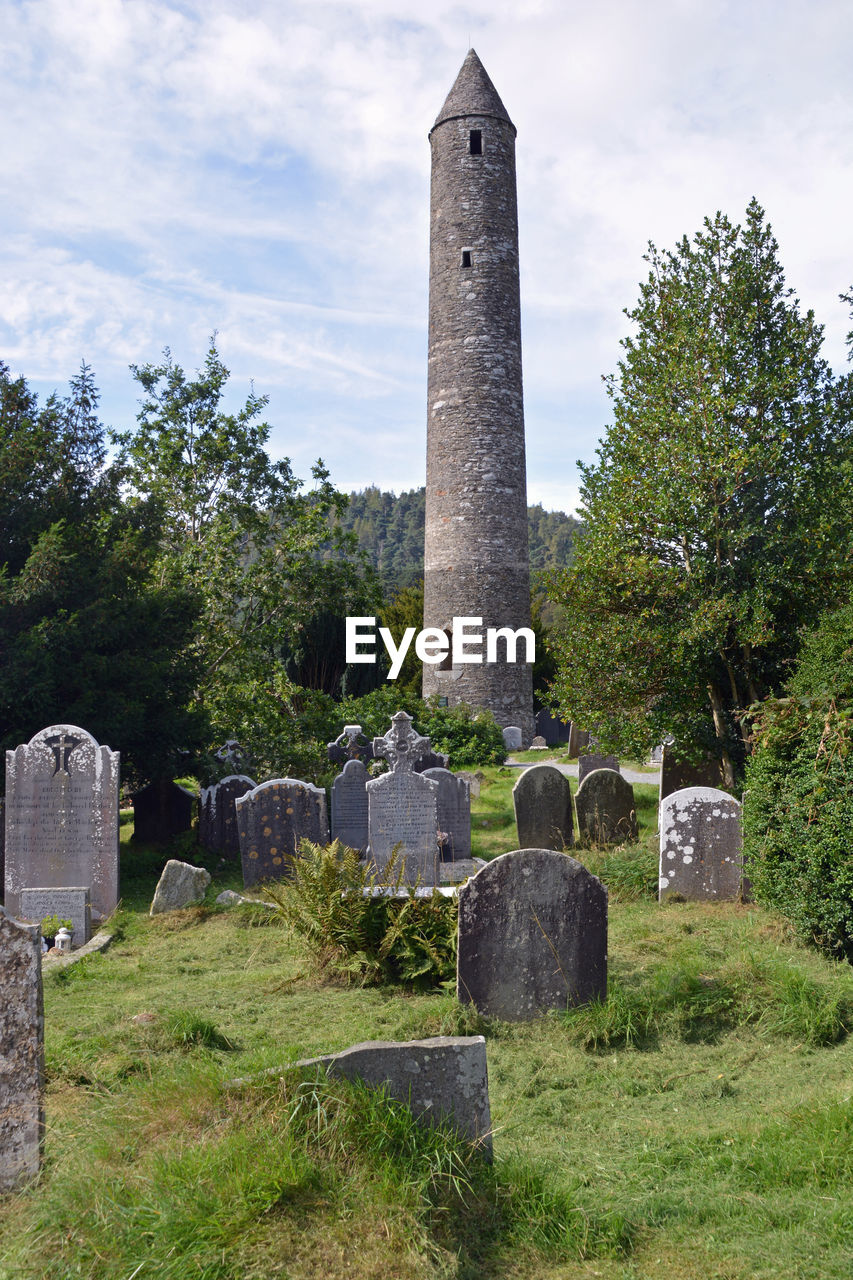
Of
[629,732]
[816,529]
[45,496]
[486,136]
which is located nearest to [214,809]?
[45,496]

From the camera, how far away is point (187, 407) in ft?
70.8

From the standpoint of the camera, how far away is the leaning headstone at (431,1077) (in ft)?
10.8

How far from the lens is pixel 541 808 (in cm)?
1036

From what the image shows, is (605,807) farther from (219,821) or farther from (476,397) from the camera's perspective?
(476,397)

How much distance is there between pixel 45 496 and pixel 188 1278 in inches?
389

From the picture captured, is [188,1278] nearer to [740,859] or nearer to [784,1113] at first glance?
[784,1113]

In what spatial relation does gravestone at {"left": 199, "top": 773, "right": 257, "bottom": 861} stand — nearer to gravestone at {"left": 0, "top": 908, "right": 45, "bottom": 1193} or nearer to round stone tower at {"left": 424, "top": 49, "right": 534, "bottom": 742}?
gravestone at {"left": 0, "top": 908, "right": 45, "bottom": 1193}

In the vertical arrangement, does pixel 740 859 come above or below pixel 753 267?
below

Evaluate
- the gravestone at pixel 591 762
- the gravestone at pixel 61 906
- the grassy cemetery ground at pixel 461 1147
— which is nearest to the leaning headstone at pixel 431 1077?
the grassy cemetery ground at pixel 461 1147

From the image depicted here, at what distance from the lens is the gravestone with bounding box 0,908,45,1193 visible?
3.21 m

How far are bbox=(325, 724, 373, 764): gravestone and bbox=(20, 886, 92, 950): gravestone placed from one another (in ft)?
18.0

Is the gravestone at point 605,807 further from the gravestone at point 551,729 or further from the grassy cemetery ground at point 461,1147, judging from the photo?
the gravestone at point 551,729

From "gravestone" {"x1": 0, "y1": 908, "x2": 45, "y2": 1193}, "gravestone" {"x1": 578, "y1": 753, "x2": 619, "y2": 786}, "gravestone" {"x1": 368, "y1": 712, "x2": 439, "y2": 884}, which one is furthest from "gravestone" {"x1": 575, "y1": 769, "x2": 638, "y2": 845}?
"gravestone" {"x1": 0, "y1": 908, "x2": 45, "y2": 1193}

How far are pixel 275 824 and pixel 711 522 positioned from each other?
5580 mm
